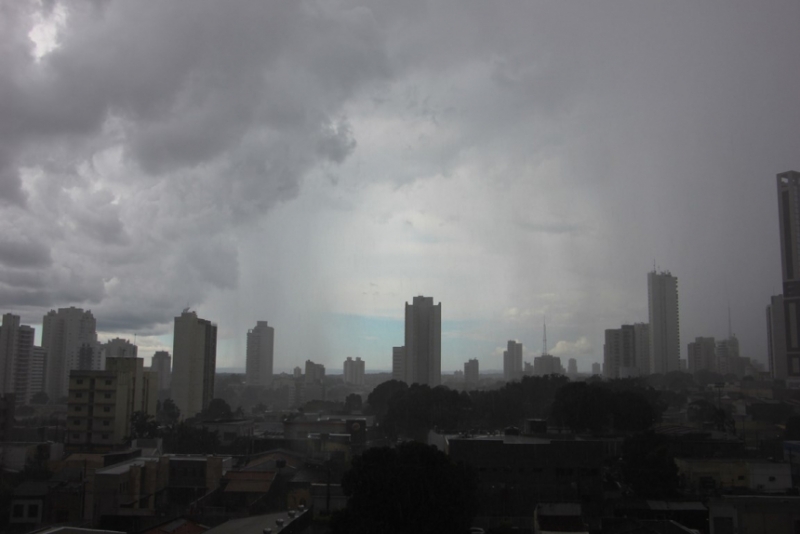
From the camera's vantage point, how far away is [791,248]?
50.4 m

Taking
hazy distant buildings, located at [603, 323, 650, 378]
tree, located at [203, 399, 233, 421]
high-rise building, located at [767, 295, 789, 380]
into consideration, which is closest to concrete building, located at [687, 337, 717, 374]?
hazy distant buildings, located at [603, 323, 650, 378]

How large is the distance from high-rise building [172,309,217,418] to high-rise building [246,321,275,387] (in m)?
51.4

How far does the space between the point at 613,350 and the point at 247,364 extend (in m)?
53.4

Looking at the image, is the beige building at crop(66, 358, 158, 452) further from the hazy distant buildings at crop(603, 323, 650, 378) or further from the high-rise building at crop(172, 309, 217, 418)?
the hazy distant buildings at crop(603, 323, 650, 378)

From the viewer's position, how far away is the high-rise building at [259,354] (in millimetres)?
98062

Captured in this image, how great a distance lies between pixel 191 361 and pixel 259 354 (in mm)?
55271

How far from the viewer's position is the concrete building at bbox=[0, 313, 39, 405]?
4550cm

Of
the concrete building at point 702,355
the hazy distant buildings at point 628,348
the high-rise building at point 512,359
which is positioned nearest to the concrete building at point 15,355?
the hazy distant buildings at point 628,348

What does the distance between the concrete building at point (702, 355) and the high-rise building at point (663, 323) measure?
1296 cm

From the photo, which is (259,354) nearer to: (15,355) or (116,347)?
(116,347)

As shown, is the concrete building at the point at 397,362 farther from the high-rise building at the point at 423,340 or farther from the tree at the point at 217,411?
the tree at the point at 217,411

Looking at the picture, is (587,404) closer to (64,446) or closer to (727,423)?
(727,423)

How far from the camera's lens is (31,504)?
592 inches

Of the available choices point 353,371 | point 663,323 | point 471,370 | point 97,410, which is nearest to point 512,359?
point 471,370
